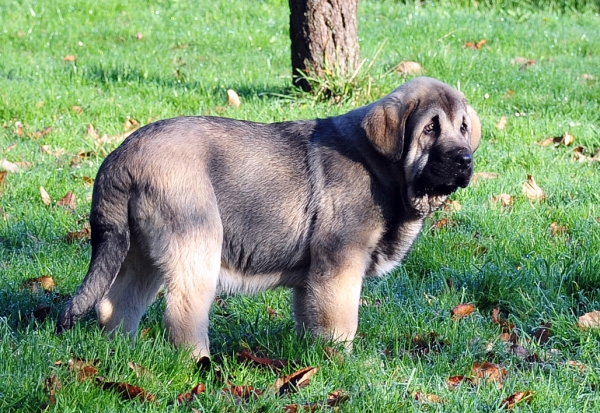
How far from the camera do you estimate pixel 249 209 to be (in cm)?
452

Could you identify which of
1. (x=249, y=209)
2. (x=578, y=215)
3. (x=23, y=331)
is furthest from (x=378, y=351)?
(x=578, y=215)

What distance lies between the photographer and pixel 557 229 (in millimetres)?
5984

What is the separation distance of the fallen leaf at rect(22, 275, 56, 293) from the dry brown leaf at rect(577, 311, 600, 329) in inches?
119

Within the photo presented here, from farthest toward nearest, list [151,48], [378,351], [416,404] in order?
[151,48] < [378,351] < [416,404]

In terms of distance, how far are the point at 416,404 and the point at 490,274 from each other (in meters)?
1.67

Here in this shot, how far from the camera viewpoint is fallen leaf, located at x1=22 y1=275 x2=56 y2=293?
17.0 ft

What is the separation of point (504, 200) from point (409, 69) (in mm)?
3798

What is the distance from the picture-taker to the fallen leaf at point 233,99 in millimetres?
8715

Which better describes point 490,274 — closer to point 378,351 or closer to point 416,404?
point 378,351

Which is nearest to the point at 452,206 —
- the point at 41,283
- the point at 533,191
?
the point at 533,191

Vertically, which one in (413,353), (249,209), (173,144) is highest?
(173,144)

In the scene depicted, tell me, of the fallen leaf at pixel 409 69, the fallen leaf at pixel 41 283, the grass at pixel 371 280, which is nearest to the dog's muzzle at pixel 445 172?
the grass at pixel 371 280

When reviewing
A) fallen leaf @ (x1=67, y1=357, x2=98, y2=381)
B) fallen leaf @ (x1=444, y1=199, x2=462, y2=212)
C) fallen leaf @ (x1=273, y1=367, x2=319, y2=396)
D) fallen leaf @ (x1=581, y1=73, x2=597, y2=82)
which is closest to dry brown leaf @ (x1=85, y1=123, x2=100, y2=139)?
fallen leaf @ (x1=444, y1=199, x2=462, y2=212)

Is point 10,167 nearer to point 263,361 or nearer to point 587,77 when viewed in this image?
point 263,361
